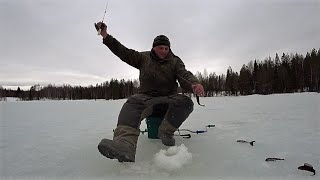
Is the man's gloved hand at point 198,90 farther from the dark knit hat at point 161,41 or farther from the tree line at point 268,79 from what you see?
the tree line at point 268,79

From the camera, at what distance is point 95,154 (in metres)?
2.88

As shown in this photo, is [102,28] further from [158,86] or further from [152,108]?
[152,108]

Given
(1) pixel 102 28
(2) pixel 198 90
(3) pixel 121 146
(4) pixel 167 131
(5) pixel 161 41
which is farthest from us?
(5) pixel 161 41

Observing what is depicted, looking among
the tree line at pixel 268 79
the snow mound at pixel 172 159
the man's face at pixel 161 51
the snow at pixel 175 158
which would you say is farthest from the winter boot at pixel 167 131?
the tree line at pixel 268 79

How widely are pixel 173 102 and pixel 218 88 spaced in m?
74.7

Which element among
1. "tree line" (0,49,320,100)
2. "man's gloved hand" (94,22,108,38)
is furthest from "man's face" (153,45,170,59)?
"tree line" (0,49,320,100)

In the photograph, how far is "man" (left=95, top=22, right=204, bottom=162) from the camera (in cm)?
291

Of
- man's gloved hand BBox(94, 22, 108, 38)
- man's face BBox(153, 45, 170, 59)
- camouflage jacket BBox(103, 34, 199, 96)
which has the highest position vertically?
man's gloved hand BBox(94, 22, 108, 38)

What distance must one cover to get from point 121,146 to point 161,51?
1.59 meters

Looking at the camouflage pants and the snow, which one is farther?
the camouflage pants

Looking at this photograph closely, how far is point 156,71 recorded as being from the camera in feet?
11.3

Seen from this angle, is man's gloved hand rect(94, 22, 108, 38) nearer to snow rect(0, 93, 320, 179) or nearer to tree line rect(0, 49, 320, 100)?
snow rect(0, 93, 320, 179)

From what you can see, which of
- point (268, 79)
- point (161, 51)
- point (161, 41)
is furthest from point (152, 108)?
point (268, 79)

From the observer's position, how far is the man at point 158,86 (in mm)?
2906
